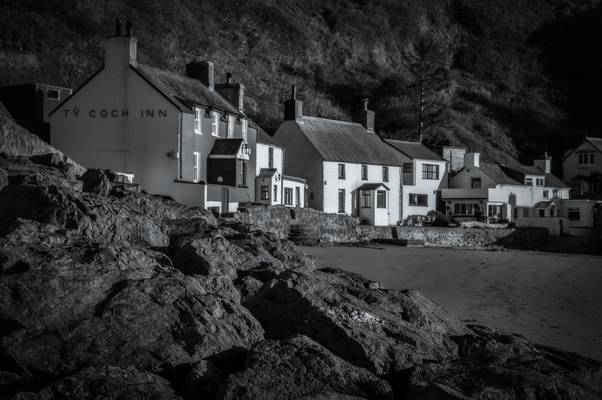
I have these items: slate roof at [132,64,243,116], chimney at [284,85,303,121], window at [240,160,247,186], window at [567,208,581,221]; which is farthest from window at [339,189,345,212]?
window at [567,208,581,221]

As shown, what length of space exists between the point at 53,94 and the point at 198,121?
11922 mm

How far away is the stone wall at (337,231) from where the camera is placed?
33844 millimetres

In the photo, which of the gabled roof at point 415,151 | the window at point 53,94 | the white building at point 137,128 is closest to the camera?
the white building at point 137,128

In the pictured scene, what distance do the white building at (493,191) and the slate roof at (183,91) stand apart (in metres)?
23.5

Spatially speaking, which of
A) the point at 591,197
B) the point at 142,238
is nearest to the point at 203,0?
the point at 591,197

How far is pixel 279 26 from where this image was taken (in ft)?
294

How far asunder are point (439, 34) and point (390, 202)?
6699 cm

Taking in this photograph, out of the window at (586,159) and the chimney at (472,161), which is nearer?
the chimney at (472,161)

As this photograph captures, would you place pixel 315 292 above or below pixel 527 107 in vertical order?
below

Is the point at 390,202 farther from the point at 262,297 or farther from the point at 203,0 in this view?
the point at 203,0

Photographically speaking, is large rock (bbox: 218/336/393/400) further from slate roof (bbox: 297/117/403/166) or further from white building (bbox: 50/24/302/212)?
Answer: slate roof (bbox: 297/117/403/166)

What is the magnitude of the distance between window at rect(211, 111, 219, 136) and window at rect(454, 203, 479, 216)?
2581 cm

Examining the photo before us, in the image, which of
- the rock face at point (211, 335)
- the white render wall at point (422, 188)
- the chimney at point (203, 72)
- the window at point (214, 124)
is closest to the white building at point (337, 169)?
the white render wall at point (422, 188)

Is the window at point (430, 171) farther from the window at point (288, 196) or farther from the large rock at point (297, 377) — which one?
the large rock at point (297, 377)
